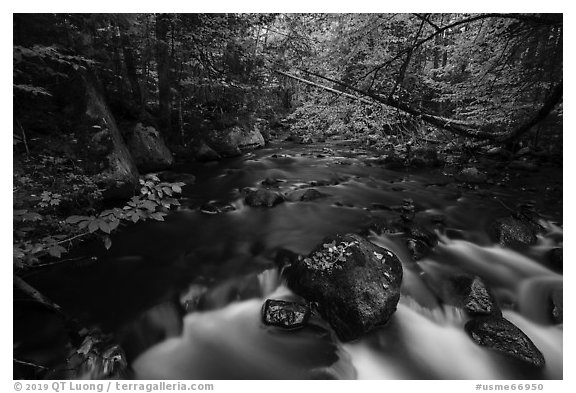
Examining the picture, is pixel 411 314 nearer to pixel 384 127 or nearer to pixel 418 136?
pixel 418 136

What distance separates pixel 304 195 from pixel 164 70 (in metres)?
4.63

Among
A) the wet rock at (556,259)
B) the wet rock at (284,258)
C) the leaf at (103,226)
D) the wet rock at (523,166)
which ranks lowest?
the wet rock at (284,258)

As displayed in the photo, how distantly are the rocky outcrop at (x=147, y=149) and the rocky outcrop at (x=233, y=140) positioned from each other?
84.6 inches

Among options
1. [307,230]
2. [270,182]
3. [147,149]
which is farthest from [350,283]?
[147,149]

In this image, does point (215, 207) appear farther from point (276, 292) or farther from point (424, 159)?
point (424, 159)

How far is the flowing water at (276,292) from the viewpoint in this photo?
2.52 m

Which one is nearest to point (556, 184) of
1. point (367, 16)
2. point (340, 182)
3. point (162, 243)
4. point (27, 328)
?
point (340, 182)

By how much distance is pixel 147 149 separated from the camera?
637cm

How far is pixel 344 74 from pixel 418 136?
4.29 ft

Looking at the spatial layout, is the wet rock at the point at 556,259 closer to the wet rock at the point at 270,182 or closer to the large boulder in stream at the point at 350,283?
the large boulder in stream at the point at 350,283

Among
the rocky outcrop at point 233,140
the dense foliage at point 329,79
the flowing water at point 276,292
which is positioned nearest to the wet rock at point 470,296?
the flowing water at point 276,292

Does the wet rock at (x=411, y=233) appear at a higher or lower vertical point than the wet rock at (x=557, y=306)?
lower

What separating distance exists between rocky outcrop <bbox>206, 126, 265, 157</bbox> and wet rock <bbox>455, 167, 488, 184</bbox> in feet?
22.1

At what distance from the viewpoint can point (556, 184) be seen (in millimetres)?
6277
